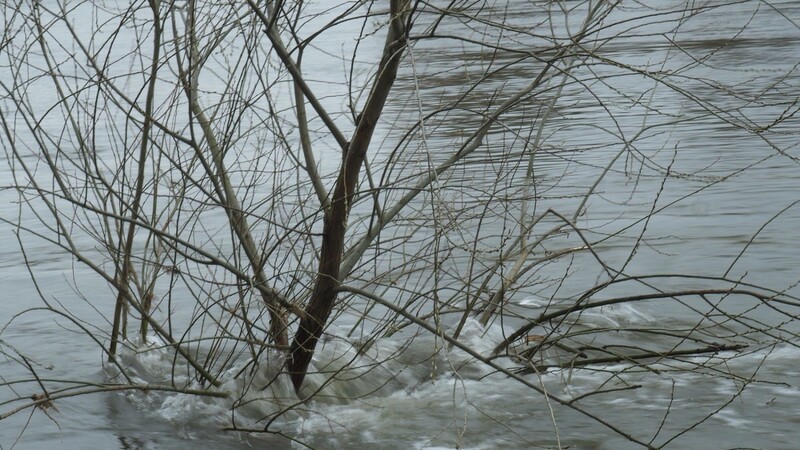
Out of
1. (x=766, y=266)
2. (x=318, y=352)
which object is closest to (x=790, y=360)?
(x=766, y=266)

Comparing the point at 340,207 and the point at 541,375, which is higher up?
the point at 340,207

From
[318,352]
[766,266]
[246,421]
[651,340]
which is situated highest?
[766,266]

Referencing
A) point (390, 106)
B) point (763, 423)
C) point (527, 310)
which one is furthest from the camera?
point (390, 106)

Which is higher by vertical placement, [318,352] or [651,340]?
[651,340]

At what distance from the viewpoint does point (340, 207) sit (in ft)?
16.1

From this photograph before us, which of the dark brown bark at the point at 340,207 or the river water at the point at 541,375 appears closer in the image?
the dark brown bark at the point at 340,207

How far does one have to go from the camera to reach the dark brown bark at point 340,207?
4343mm

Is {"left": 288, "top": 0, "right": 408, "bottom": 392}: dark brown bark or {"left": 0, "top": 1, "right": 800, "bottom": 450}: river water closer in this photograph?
{"left": 288, "top": 0, "right": 408, "bottom": 392}: dark brown bark

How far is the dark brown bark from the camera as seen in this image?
14.2ft

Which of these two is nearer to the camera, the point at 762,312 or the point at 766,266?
the point at 762,312

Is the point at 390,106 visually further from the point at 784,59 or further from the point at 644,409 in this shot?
the point at 644,409

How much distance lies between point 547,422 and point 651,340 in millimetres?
1435

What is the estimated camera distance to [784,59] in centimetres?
1636

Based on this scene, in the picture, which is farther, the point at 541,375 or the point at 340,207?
the point at 541,375
